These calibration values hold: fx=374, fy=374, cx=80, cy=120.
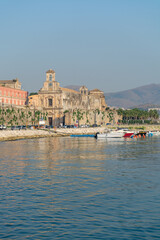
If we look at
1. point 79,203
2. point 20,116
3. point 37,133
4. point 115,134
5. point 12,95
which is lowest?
point 79,203

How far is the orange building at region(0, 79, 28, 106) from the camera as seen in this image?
527ft

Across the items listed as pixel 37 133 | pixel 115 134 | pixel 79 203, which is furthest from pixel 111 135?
pixel 79 203

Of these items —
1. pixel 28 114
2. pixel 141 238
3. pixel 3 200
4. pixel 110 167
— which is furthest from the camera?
pixel 28 114

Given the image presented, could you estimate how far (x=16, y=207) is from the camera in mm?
27375

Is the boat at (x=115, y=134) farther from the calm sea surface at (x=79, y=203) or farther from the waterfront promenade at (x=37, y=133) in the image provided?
the calm sea surface at (x=79, y=203)

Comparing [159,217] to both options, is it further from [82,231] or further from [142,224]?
[82,231]

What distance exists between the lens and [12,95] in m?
170

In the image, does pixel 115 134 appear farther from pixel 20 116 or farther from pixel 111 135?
pixel 20 116

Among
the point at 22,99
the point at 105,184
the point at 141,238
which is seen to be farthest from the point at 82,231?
the point at 22,99

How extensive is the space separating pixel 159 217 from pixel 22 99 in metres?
160

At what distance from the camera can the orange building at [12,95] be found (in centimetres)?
16075

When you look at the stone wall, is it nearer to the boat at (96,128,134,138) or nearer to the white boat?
the white boat

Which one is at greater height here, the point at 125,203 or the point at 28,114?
the point at 28,114

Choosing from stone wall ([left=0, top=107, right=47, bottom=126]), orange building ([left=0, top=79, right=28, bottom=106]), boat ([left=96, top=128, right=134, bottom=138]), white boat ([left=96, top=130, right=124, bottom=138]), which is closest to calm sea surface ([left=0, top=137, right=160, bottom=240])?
white boat ([left=96, top=130, right=124, bottom=138])
